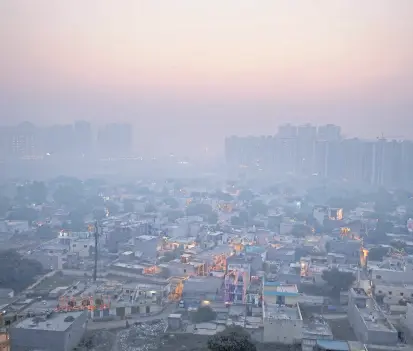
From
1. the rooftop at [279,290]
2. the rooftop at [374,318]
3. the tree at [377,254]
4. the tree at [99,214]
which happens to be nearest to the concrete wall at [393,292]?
the rooftop at [374,318]

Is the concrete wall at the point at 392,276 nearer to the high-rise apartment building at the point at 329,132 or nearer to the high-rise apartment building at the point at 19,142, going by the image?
the high-rise apartment building at the point at 329,132

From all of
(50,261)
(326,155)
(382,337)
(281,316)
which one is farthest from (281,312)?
(326,155)

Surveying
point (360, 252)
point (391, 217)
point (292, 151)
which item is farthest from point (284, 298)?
point (292, 151)

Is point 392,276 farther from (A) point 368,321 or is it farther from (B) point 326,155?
(B) point 326,155

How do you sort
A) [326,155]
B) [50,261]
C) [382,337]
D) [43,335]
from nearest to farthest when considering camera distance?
[43,335] < [382,337] < [50,261] < [326,155]

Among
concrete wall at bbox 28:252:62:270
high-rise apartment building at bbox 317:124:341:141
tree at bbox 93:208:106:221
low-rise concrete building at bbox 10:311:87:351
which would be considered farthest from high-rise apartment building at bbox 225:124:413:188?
low-rise concrete building at bbox 10:311:87:351

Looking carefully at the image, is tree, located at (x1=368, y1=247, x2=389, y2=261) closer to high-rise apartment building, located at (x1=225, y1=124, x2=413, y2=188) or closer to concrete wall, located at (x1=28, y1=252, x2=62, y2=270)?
concrete wall, located at (x1=28, y1=252, x2=62, y2=270)
